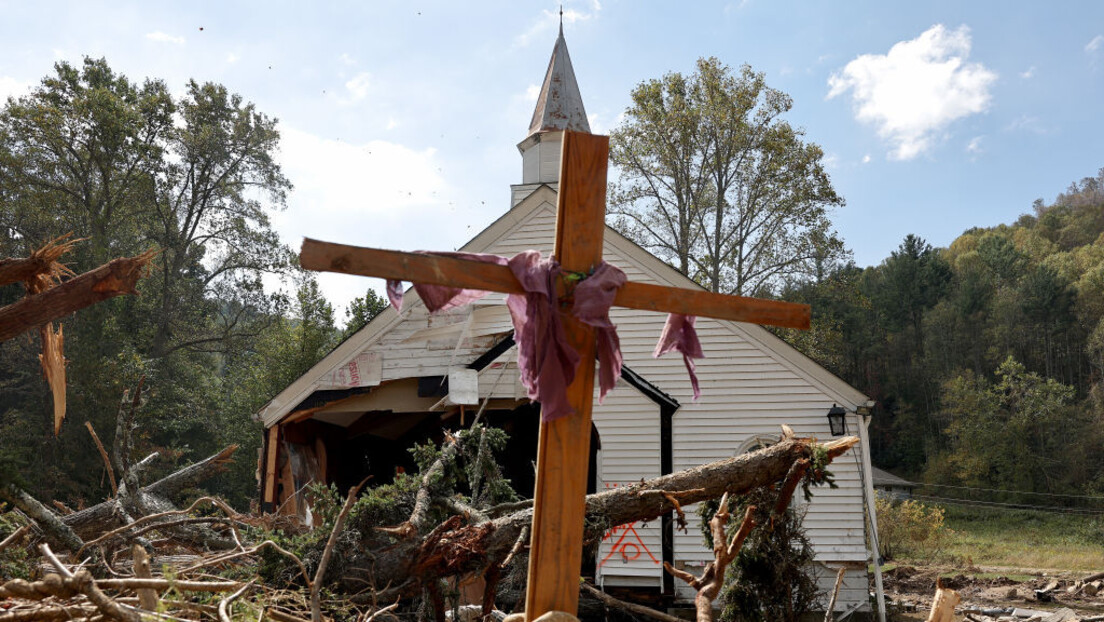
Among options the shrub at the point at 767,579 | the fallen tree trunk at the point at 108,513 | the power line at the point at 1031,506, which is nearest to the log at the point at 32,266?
the fallen tree trunk at the point at 108,513

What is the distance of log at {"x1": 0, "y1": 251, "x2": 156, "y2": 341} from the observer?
460cm

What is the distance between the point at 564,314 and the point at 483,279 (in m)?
0.32

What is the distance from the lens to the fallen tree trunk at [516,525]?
4.88m

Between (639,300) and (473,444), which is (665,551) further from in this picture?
(639,300)

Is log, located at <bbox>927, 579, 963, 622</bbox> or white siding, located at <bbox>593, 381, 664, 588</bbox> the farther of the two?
white siding, located at <bbox>593, 381, 664, 588</bbox>

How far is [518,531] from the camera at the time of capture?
4.90 m

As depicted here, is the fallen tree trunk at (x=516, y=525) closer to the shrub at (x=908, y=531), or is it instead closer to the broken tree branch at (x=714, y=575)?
the broken tree branch at (x=714, y=575)

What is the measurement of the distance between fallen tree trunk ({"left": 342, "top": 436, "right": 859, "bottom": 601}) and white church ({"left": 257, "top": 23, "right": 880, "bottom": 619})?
614cm

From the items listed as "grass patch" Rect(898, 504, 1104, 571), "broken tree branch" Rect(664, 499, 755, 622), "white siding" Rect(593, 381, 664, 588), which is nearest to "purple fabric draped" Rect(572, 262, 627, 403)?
"broken tree branch" Rect(664, 499, 755, 622)

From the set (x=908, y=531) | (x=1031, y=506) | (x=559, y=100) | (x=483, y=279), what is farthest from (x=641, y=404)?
(x=1031, y=506)

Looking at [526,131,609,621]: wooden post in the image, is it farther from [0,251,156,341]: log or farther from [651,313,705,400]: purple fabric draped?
[0,251,156,341]: log

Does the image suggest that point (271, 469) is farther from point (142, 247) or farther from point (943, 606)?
point (142, 247)

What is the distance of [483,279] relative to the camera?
2828 millimetres

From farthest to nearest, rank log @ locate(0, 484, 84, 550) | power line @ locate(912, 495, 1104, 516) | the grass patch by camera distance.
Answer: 1. power line @ locate(912, 495, 1104, 516)
2. the grass patch
3. log @ locate(0, 484, 84, 550)
